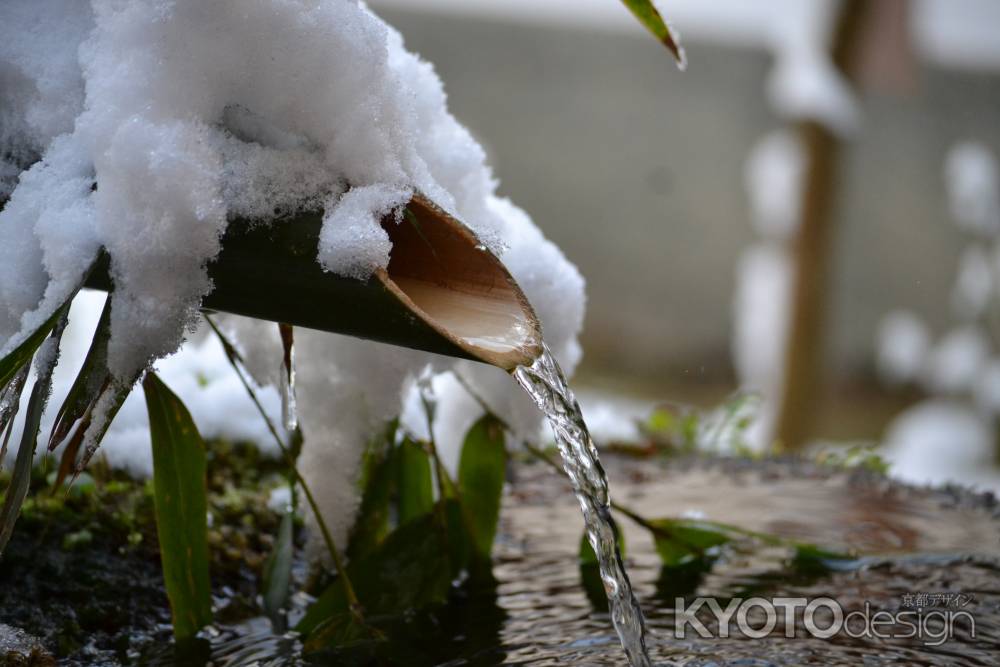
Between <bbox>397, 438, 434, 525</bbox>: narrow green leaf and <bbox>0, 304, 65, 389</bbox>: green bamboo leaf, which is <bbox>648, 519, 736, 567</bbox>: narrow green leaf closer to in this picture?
<bbox>397, 438, 434, 525</bbox>: narrow green leaf

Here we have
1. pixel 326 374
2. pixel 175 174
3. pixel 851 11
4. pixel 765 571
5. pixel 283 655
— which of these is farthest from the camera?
pixel 851 11

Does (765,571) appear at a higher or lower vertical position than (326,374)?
lower

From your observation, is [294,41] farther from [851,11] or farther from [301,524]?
[851,11]

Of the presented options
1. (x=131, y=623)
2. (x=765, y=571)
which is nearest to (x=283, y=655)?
(x=131, y=623)

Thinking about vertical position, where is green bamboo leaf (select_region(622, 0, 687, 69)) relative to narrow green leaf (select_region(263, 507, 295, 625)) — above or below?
above

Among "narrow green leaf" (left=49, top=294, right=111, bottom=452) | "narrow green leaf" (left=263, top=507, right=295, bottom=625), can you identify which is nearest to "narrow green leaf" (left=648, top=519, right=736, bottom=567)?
"narrow green leaf" (left=263, top=507, right=295, bottom=625)

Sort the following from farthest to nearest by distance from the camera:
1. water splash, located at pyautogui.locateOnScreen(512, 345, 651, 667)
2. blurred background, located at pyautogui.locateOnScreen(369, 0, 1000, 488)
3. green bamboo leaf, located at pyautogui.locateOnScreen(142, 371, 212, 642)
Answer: blurred background, located at pyautogui.locateOnScreen(369, 0, 1000, 488), green bamboo leaf, located at pyautogui.locateOnScreen(142, 371, 212, 642), water splash, located at pyautogui.locateOnScreen(512, 345, 651, 667)
